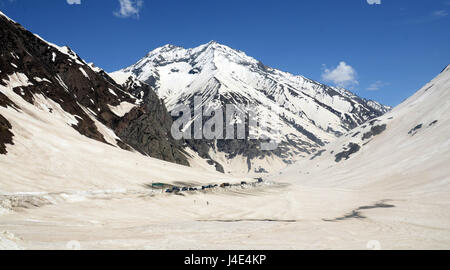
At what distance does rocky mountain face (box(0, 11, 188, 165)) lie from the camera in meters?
89.1

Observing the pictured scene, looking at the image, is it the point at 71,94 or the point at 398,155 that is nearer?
the point at 398,155

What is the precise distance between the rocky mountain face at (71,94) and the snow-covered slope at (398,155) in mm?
66561

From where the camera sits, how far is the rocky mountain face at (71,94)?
89062mm

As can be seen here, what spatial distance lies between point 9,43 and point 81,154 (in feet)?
210

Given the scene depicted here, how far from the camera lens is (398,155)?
9962 centimetres

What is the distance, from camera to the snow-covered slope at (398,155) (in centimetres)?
7394

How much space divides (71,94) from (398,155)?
113 m

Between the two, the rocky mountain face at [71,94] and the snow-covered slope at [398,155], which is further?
the rocky mountain face at [71,94]

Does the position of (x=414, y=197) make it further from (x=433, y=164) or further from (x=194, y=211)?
(x=194, y=211)

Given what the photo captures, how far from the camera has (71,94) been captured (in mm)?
112688

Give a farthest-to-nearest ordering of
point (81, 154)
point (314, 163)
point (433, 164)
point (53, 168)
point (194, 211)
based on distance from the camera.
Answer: point (314, 163) → point (433, 164) → point (81, 154) → point (53, 168) → point (194, 211)

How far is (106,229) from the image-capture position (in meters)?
24.1

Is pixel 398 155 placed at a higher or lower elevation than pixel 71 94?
lower
